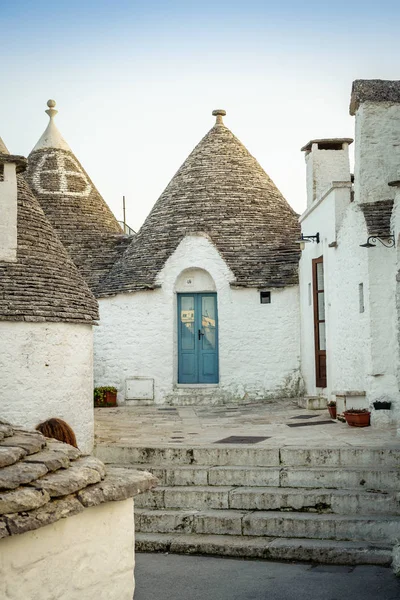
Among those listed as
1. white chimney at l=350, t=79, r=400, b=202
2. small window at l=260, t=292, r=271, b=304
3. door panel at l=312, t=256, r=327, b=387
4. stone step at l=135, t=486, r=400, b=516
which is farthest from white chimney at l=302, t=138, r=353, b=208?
stone step at l=135, t=486, r=400, b=516

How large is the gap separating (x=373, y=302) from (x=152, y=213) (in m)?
8.84

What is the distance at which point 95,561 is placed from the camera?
4.34 m

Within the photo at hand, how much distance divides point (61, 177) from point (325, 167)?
8018 mm

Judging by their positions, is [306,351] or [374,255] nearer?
[374,255]

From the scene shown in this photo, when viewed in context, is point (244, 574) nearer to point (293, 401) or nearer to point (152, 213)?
point (293, 401)

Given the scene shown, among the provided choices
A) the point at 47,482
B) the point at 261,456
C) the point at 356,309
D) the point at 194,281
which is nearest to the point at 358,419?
the point at 356,309

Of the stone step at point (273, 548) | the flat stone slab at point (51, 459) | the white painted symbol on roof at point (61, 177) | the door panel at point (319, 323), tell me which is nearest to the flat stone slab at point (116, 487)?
the flat stone slab at point (51, 459)

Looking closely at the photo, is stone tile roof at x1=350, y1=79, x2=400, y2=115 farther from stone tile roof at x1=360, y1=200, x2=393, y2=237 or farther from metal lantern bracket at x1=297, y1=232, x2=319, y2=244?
metal lantern bracket at x1=297, y1=232, x2=319, y2=244

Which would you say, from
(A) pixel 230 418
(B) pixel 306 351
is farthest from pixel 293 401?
(A) pixel 230 418

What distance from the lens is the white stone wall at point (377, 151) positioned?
12727 millimetres

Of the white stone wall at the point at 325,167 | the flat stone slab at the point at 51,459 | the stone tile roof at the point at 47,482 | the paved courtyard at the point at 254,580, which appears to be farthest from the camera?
the white stone wall at the point at 325,167

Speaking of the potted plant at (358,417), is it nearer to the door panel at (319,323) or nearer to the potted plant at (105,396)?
the door panel at (319,323)

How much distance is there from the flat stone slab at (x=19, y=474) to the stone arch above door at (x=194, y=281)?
46.6 ft

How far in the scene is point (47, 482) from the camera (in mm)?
Result: 4008
